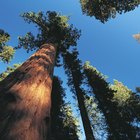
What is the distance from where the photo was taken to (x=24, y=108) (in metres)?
3.10

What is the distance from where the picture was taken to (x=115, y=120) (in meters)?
21.5

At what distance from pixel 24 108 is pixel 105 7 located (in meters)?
17.0

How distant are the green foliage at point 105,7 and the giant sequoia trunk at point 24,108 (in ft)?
48.2

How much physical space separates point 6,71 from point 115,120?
15.2 m

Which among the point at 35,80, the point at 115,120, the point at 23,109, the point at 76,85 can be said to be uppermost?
the point at 76,85

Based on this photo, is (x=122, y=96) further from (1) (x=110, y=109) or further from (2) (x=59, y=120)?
(2) (x=59, y=120)

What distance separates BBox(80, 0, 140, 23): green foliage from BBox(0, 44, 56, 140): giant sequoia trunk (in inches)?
579

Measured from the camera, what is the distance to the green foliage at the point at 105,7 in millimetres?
→ 17547

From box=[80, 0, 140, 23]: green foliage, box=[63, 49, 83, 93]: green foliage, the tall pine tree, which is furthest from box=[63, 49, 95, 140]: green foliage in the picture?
the tall pine tree

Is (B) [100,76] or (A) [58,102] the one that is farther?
(B) [100,76]

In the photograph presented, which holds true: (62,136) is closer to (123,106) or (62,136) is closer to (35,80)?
(123,106)

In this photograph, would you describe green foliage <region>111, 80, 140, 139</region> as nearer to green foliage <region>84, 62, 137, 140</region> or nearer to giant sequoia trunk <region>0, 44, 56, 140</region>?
green foliage <region>84, 62, 137, 140</region>

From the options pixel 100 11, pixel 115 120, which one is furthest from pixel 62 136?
pixel 100 11

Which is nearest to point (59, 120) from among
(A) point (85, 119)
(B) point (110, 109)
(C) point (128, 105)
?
(A) point (85, 119)
